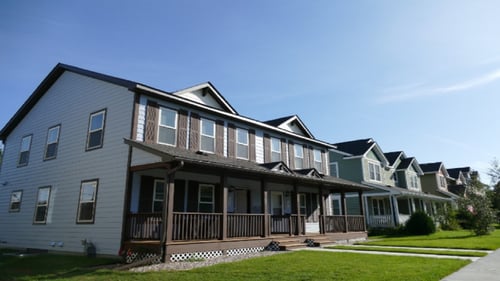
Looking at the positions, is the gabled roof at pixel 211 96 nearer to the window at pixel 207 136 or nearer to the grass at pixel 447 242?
the window at pixel 207 136

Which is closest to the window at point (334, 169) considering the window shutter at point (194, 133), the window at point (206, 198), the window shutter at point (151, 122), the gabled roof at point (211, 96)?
Answer: the gabled roof at point (211, 96)

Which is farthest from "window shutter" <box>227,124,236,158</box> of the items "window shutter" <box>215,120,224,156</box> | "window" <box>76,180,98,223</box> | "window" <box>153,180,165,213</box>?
"window" <box>76,180,98,223</box>

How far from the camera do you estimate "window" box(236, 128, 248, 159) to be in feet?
56.3

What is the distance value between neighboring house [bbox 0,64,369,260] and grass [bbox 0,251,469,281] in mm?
1941

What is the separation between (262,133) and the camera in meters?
18.8

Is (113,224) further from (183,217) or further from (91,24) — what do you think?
(91,24)

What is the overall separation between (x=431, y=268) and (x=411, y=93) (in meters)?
10.4

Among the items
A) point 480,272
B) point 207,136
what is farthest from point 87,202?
point 480,272

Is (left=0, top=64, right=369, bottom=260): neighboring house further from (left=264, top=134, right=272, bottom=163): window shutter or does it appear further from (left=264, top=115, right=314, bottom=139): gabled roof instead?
(left=264, top=115, right=314, bottom=139): gabled roof

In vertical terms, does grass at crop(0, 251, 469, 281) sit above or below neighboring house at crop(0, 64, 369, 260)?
below

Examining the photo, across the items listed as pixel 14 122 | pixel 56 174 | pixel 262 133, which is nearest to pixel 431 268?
pixel 262 133

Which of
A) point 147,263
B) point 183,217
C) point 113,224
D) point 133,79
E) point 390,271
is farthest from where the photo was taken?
point 133,79

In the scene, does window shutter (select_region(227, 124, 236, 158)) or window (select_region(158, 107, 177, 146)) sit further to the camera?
window shutter (select_region(227, 124, 236, 158))

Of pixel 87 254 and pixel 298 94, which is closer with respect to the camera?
pixel 87 254
